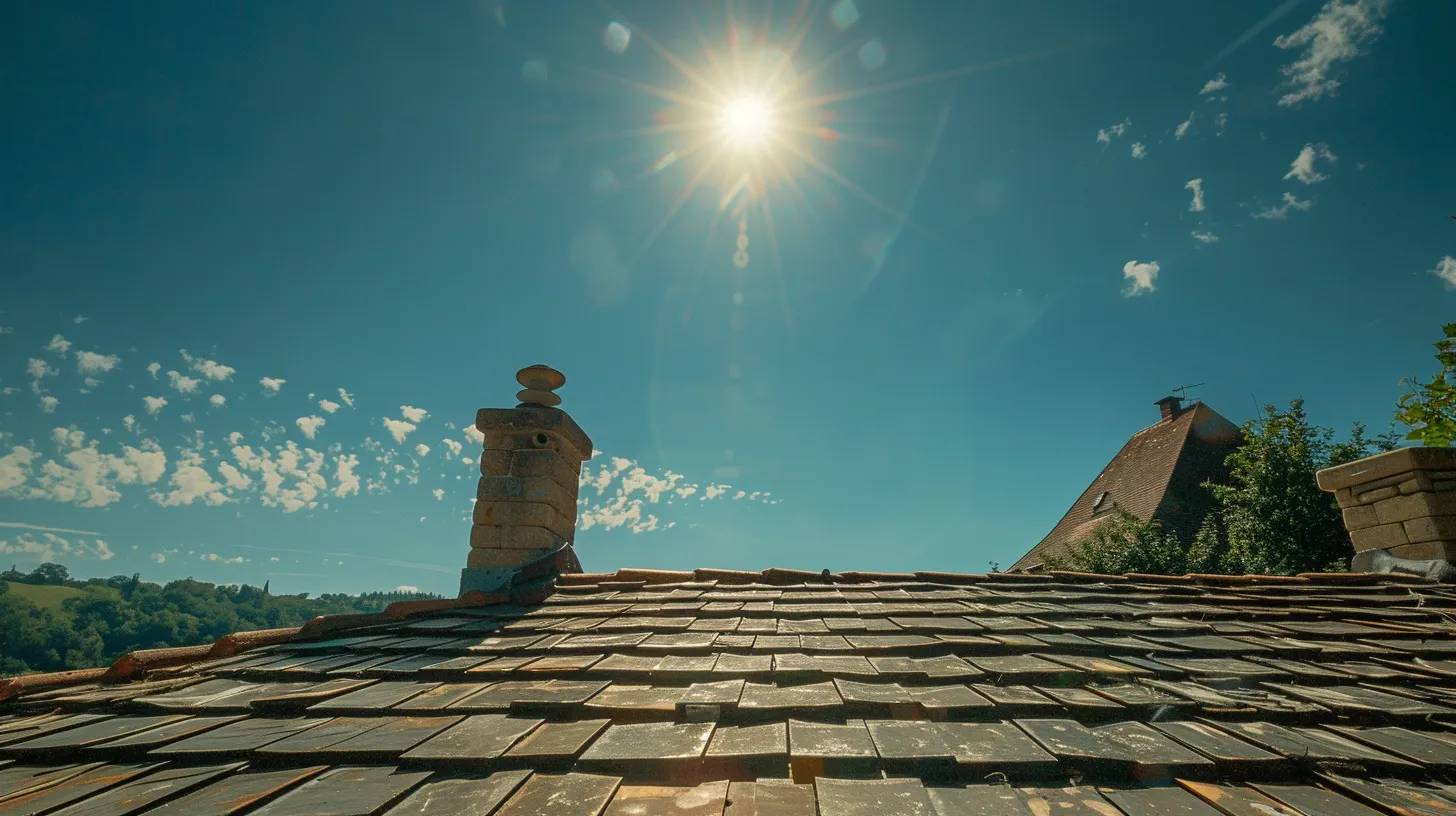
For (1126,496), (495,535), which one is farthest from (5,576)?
(1126,496)

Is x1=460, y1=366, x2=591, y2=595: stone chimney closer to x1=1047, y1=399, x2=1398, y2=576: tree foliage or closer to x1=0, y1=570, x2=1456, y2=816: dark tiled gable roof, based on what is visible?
x1=0, y1=570, x2=1456, y2=816: dark tiled gable roof

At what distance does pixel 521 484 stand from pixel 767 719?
3.11 meters

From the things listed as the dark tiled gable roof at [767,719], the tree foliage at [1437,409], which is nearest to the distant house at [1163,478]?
the tree foliage at [1437,409]

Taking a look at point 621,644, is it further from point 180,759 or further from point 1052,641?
point 1052,641

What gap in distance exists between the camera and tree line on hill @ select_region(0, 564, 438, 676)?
44844 mm

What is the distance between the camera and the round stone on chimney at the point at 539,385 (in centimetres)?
464

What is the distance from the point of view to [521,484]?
4.39m

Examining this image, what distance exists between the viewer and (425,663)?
8.09 ft

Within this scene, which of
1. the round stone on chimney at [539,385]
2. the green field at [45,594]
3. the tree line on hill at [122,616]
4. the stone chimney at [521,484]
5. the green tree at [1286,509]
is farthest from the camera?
the green field at [45,594]

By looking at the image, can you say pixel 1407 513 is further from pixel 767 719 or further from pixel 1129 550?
pixel 1129 550

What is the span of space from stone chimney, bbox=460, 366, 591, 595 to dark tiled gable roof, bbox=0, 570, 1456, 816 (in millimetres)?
988

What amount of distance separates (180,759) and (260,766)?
29 centimetres

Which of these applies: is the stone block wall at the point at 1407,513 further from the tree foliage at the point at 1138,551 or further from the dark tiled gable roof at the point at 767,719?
the tree foliage at the point at 1138,551

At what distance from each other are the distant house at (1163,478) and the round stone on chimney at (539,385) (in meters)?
14.9
